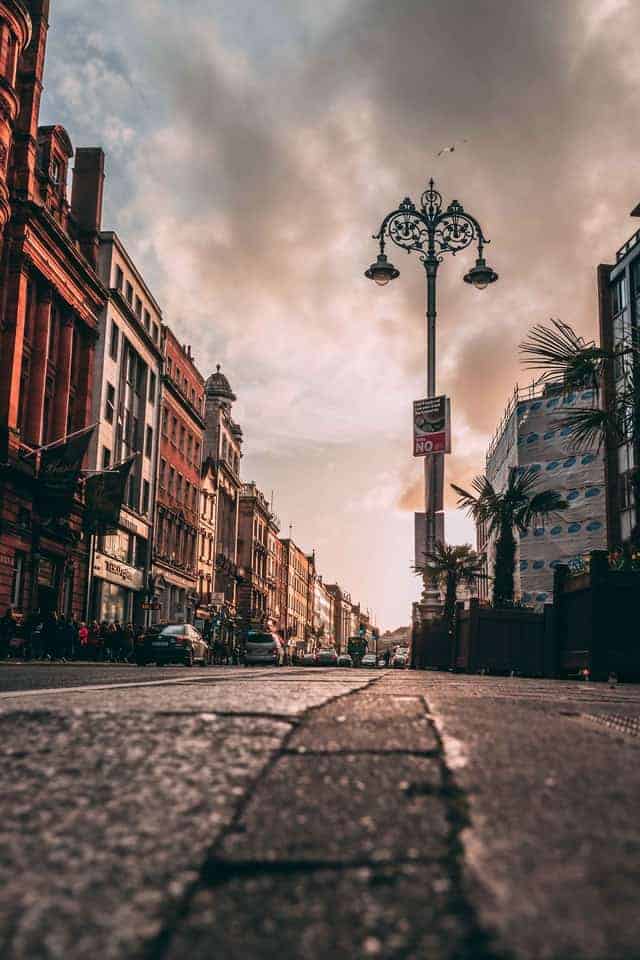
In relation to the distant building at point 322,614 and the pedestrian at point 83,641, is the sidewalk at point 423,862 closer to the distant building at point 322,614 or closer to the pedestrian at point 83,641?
the pedestrian at point 83,641

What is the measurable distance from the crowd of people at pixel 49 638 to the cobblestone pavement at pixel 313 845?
85.4 feet

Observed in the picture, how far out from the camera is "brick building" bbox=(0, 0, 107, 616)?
2978 cm

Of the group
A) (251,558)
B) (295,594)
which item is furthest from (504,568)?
(295,594)

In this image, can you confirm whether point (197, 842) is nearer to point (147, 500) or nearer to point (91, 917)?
point (91, 917)

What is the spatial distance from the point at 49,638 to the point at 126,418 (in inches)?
728

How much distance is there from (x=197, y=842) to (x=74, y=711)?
1342mm

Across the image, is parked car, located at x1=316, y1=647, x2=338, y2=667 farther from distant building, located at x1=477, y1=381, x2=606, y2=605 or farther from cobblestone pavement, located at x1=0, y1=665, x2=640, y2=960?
cobblestone pavement, located at x1=0, y1=665, x2=640, y2=960

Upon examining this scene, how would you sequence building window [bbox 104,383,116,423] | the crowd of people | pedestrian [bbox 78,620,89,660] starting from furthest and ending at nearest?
building window [bbox 104,383,116,423] < pedestrian [bbox 78,620,89,660] < the crowd of people

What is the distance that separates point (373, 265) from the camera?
2658 centimetres

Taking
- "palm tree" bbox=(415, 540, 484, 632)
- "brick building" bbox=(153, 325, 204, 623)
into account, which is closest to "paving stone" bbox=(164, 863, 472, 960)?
"palm tree" bbox=(415, 540, 484, 632)

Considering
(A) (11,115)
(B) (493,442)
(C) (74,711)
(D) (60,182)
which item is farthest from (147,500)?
(C) (74,711)

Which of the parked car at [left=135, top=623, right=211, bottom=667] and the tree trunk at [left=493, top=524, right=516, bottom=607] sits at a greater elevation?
the tree trunk at [left=493, top=524, right=516, bottom=607]

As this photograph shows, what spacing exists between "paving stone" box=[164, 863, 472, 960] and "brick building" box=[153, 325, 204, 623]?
49.6m

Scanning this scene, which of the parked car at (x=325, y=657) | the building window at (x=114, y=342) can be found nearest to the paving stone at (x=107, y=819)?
the building window at (x=114, y=342)
